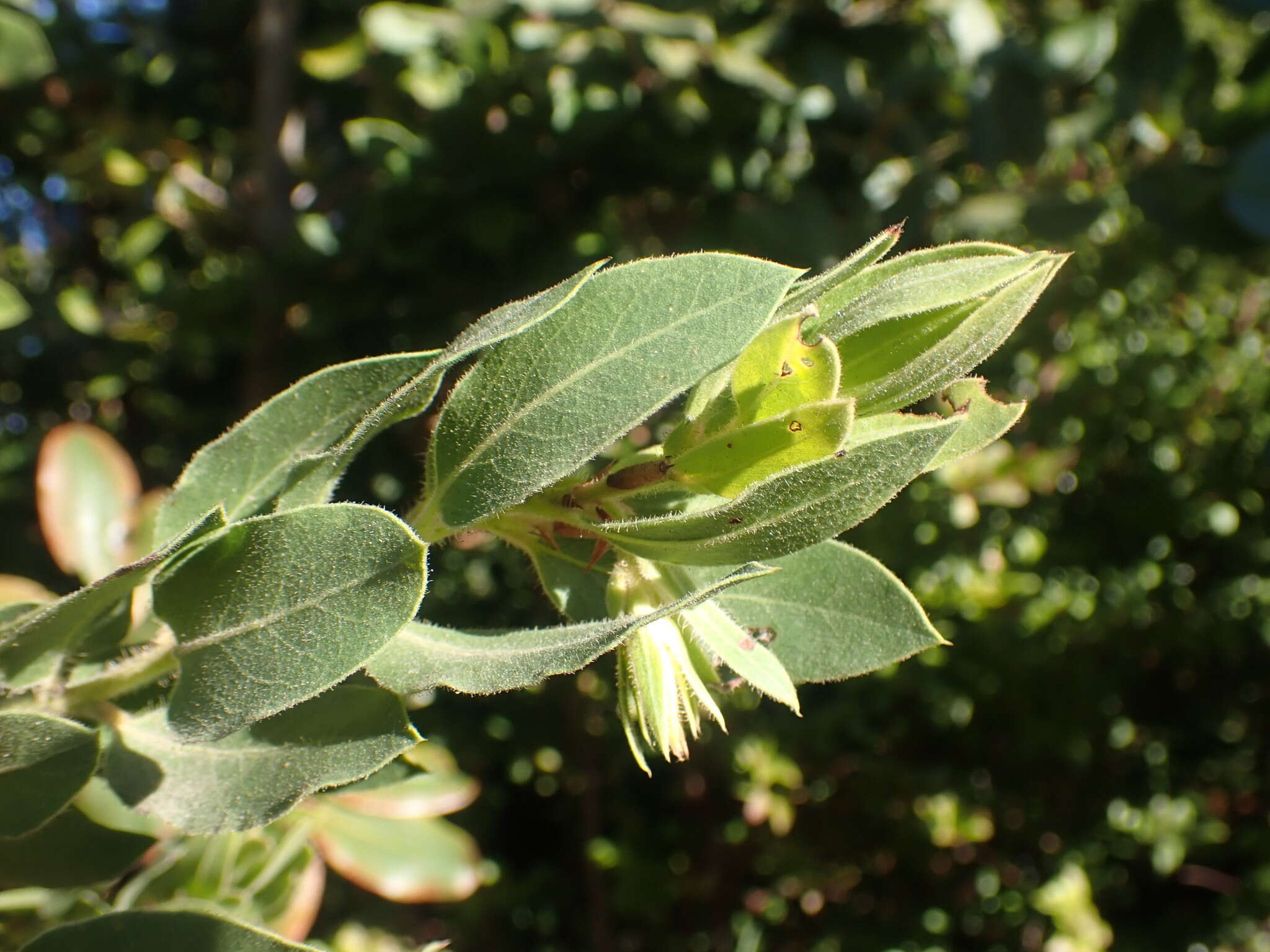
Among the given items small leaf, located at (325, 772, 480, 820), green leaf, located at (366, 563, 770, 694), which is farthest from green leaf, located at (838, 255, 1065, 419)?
small leaf, located at (325, 772, 480, 820)

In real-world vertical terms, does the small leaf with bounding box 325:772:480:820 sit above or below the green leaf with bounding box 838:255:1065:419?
below

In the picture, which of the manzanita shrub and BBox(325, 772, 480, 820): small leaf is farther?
BBox(325, 772, 480, 820): small leaf

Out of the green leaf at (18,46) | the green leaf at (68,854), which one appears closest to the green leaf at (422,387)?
the green leaf at (68,854)

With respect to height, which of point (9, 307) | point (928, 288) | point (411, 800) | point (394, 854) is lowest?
point (394, 854)

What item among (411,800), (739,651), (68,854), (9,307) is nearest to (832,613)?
(739,651)

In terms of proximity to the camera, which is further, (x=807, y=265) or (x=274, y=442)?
(x=807, y=265)

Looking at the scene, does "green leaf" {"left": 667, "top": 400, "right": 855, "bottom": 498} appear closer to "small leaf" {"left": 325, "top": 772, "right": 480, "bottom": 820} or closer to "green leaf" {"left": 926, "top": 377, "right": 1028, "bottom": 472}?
"green leaf" {"left": 926, "top": 377, "right": 1028, "bottom": 472}

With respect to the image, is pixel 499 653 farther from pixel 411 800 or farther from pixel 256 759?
pixel 411 800
